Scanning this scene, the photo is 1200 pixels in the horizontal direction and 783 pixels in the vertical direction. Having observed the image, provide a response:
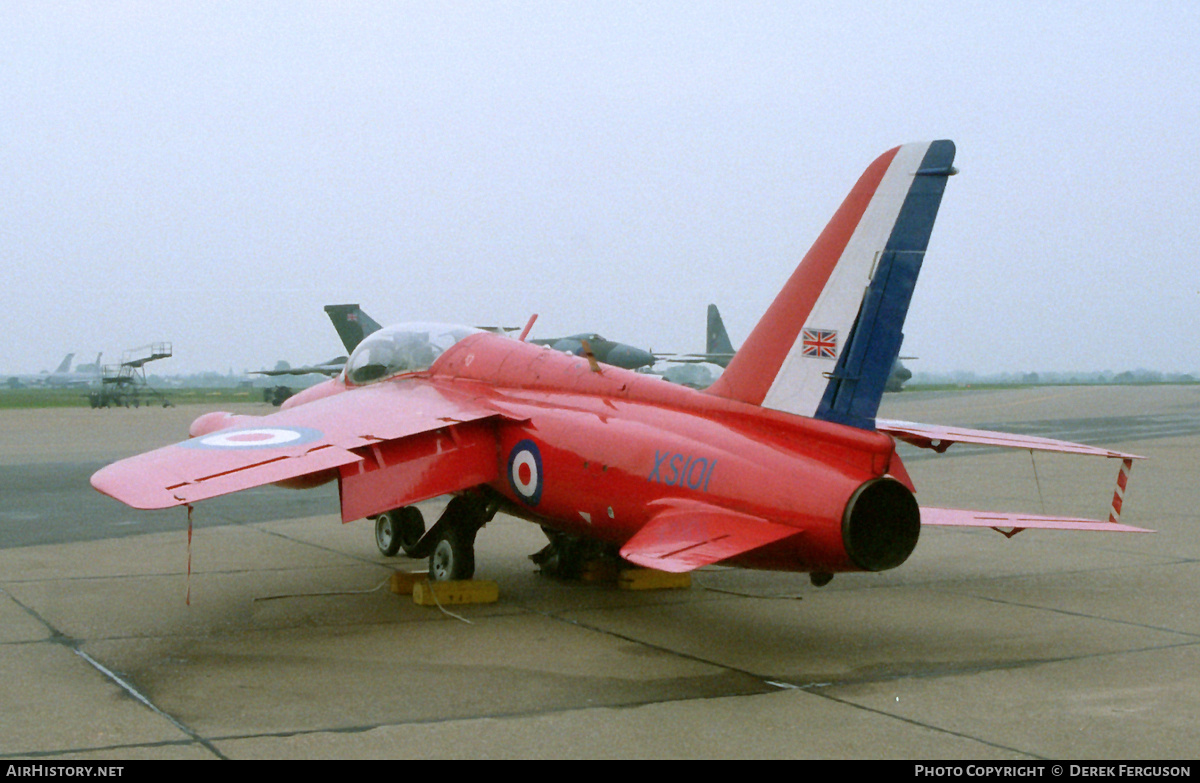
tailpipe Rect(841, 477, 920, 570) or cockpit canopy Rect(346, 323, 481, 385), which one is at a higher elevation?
cockpit canopy Rect(346, 323, 481, 385)

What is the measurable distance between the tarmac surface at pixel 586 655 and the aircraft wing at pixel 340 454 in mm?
1140

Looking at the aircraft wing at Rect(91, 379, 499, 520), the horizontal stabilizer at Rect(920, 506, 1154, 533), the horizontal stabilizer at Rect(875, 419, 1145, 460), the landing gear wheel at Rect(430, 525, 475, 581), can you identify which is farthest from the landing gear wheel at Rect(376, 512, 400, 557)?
the horizontal stabilizer at Rect(920, 506, 1154, 533)

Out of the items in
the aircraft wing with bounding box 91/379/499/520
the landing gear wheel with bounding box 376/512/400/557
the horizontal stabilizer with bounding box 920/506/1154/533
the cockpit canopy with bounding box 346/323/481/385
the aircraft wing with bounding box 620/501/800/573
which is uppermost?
the cockpit canopy with bounding box 346/323/481/385

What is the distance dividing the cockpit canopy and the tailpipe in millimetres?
5500

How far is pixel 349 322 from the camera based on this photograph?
4794 centimetres

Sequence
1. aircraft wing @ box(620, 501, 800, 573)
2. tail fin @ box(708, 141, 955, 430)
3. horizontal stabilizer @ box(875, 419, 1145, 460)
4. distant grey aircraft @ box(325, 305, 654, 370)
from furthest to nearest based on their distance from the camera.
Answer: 1. distant grey aircraft @ box(325, 305, 654, 370)
2. horizontal stabilizer @ box(875, 419, 1145, 460)
3. tail fin @ box(708, 141, 955, 430)
4. aircraft wing @ box(620, 501, 800, 573)

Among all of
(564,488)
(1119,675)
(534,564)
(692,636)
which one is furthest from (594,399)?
(1119,675)

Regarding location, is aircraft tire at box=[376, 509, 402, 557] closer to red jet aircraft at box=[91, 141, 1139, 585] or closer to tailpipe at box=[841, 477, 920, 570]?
red jet aircraft at box=[91, 141, 1139, 585]

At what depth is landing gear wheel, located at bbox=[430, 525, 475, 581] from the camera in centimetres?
1014

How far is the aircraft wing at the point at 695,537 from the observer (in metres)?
6.85

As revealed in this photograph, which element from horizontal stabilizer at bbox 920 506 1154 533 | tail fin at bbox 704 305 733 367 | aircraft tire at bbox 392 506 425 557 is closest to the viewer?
horizontal stabilizer at bbox 920 506 1154 533

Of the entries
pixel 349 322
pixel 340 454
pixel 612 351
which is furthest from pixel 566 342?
pixel 340 454

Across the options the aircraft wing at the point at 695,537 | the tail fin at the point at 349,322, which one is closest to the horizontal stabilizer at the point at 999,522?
the aircraft wing at the point at 695,537
